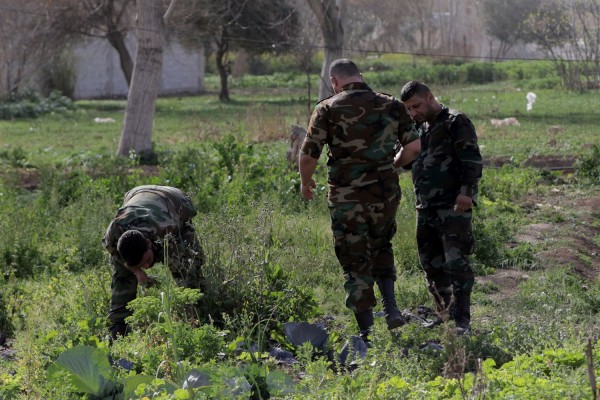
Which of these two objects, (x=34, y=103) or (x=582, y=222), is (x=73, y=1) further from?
(x=582, y=222)

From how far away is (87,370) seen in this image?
453cm

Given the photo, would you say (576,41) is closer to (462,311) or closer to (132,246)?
(462,311)

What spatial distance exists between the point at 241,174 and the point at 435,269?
4665mm

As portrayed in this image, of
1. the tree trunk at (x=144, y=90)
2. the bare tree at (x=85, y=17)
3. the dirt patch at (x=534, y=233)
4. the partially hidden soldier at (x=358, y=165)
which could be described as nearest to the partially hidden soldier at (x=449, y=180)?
the partially hidden soldier at (x=358, y=165)

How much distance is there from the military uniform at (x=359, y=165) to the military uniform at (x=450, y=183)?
0.33 metres

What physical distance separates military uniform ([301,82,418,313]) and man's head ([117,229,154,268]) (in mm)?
1197

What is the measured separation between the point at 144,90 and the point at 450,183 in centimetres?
1066

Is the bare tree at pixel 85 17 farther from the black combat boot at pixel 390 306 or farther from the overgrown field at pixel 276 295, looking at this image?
the black combat boot at pixel 390 306

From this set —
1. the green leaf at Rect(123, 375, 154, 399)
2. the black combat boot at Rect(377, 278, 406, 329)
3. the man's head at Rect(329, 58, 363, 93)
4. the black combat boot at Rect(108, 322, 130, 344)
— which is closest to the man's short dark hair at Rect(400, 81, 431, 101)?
the man's head at Rect(329, 58, 363, 93)

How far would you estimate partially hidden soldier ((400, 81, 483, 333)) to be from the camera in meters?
6.40

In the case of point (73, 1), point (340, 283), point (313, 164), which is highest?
point (73, 1)

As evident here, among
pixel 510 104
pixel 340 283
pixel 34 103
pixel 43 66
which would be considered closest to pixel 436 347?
pixel 340 283

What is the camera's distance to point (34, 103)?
28953 millimetres

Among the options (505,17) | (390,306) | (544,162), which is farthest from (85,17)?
(505,17)
